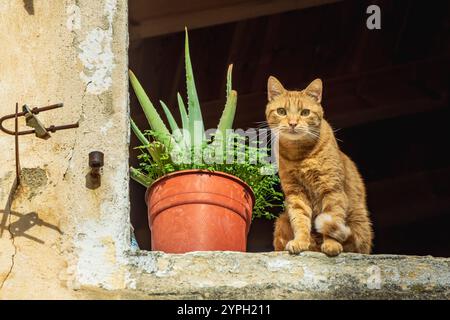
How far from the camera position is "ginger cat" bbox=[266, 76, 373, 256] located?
4.89 meters

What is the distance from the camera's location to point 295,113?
5.24 meters

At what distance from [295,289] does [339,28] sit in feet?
9.70

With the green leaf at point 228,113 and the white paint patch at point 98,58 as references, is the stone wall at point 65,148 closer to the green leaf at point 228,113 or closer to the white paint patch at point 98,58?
the white paint patch at point 98,58

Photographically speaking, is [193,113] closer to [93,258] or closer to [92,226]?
[92,226]

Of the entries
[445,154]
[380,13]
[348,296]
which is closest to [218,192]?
[348,296]

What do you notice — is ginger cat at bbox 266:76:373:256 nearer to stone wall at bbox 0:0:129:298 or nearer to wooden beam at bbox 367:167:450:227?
stone wall at bbox 0:0:129:298

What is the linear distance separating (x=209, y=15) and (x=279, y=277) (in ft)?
7.51

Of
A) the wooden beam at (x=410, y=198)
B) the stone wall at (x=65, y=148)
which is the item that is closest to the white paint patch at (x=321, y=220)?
the stone wall at (x=65, y=148)

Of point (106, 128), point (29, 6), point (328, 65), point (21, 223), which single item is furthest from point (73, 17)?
point (328, 65)

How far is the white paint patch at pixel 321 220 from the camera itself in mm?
4847

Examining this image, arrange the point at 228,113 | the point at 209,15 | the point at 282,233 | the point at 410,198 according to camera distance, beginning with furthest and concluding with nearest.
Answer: the point at 410,198 → the point at 209,15 → the point at 282,233 → the point at 228,113

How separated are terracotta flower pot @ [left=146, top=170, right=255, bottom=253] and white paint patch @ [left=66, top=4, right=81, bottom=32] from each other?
27.4 inches

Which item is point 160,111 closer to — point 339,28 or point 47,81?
point 339,28

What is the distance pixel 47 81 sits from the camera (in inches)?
182
